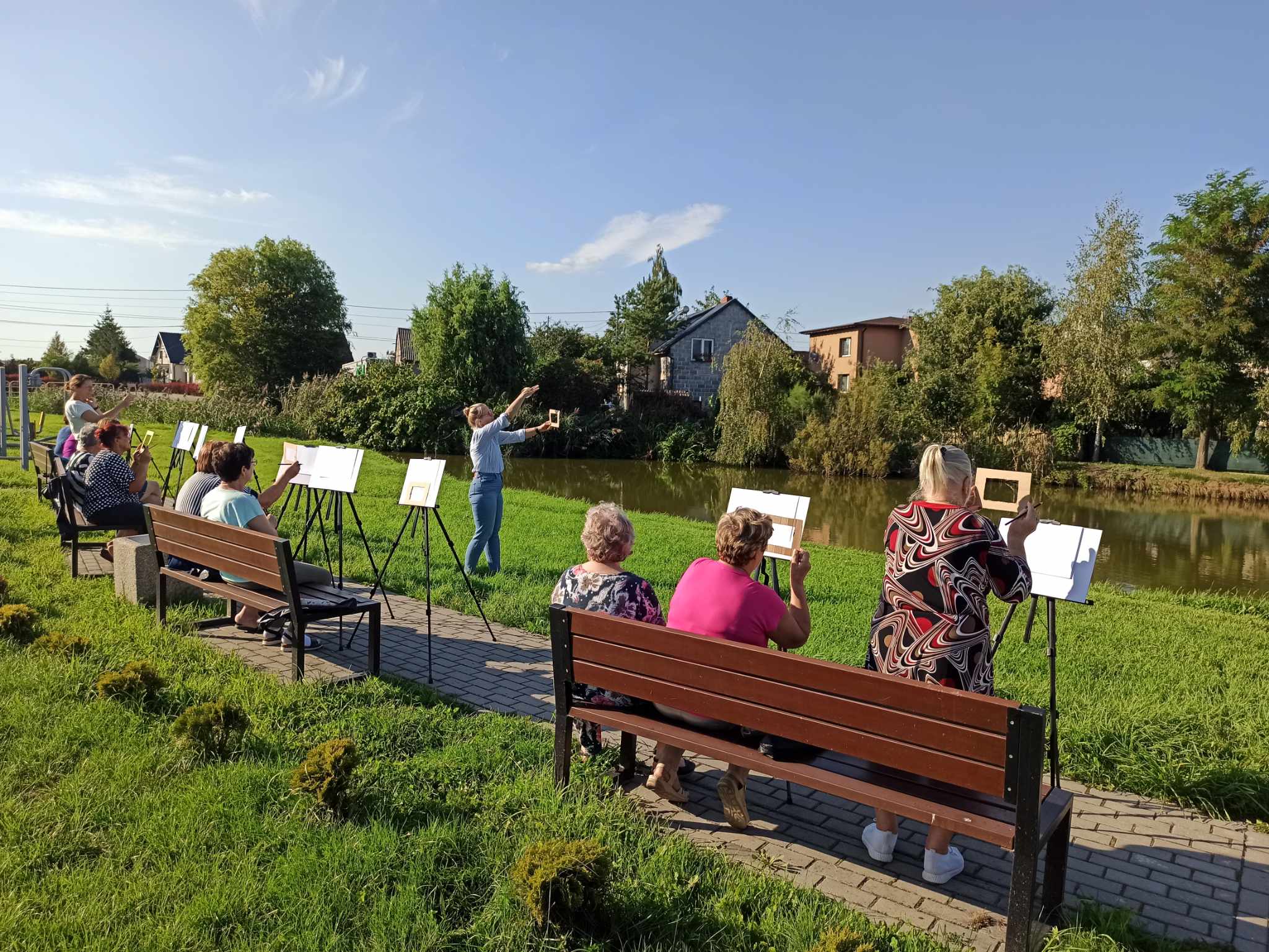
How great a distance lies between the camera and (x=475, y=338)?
38656 millimetres

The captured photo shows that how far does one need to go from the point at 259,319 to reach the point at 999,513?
171ft

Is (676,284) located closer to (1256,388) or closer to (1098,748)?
(1256,388)

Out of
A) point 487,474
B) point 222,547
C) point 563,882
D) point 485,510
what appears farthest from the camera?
point 487,474

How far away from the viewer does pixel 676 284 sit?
75812 millimetres

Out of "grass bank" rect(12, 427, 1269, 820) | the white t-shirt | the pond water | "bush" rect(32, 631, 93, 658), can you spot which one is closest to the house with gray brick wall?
the pond water

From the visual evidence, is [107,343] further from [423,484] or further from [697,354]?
[423,484]

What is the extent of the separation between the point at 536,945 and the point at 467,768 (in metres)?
1.36

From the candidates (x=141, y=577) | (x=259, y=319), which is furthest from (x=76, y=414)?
(x=259, y=319)

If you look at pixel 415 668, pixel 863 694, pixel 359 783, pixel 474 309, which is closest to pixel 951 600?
pixel 863 694

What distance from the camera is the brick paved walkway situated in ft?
9.98

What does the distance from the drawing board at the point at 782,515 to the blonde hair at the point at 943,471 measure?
135cm

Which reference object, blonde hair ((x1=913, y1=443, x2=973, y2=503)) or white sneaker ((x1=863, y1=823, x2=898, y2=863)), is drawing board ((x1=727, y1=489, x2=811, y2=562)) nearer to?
blonde hair ((x1=913, y1=443, x2=973, y2=503))

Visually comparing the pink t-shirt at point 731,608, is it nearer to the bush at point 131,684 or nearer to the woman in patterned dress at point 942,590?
the woman in patterned dress at point 942,590

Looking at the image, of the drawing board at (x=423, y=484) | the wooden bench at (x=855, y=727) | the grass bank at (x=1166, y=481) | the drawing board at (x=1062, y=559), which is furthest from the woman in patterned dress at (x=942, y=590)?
the grass bank at (x=1166, y=481)
